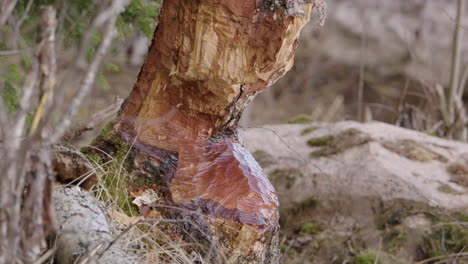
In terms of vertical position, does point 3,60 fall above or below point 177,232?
above

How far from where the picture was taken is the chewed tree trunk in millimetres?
1886

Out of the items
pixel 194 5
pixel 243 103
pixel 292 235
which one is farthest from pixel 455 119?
pixel 194 5

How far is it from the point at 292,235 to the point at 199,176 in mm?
1272

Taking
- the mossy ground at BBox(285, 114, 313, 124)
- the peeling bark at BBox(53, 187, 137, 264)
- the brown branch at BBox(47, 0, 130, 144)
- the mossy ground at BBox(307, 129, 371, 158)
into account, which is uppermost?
the brown branch at BBox(47, 0, 130, 144)

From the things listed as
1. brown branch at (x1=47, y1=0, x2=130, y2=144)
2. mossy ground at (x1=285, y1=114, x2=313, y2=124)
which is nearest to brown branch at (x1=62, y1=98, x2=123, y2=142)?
brown branch at (x1=47, y1=0, x2=130, y2=144)

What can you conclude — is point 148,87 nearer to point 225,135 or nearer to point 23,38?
point 225,135

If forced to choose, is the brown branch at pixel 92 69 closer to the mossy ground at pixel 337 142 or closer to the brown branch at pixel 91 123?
the brown branch at pixel 91 123

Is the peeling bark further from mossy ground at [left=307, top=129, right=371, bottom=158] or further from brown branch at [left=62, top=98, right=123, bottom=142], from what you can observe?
mossy ground at [left=307, top=129, right=371, bottom=158]

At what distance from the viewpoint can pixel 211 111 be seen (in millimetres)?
2078

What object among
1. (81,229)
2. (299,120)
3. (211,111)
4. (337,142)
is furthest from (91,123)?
(299,120)

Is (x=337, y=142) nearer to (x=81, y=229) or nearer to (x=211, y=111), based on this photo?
(x=211, y=111)

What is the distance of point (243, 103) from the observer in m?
2.11

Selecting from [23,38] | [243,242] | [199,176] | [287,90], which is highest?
[23,38]

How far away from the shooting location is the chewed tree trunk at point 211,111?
1.89 meters
